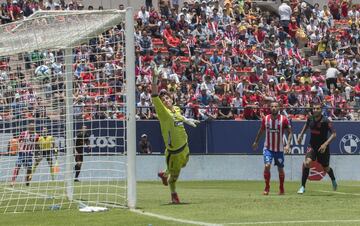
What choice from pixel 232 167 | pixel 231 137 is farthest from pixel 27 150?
pixel 231 137

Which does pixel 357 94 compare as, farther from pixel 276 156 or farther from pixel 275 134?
pixel 275 134

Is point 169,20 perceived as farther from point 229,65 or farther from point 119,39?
point 119,39

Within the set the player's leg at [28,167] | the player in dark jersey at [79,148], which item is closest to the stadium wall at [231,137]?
the player's leg at [28,167]

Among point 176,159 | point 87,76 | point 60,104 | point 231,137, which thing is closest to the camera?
point 176,159

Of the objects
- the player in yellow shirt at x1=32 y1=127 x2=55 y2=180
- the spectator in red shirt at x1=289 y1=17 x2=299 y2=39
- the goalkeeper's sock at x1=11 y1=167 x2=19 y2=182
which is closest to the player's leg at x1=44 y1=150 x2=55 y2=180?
the player in yellow shirt at x1=32 y1=127 x2=55 y2=180

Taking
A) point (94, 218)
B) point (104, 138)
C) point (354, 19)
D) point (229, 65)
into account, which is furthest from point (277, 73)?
point (94, 218)

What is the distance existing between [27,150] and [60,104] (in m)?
3.70

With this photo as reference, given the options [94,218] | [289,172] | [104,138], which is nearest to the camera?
[94,218]

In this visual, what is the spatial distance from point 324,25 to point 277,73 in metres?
7.16

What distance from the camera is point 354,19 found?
4922cm

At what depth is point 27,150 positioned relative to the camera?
25.5 m

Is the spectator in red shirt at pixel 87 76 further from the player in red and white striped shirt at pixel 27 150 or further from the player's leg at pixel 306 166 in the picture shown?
the player's leg at pixel 306 166

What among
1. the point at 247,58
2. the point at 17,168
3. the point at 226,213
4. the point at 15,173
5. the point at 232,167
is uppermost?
the point at 247,58

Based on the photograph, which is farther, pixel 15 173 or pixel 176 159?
pixel 15 173
